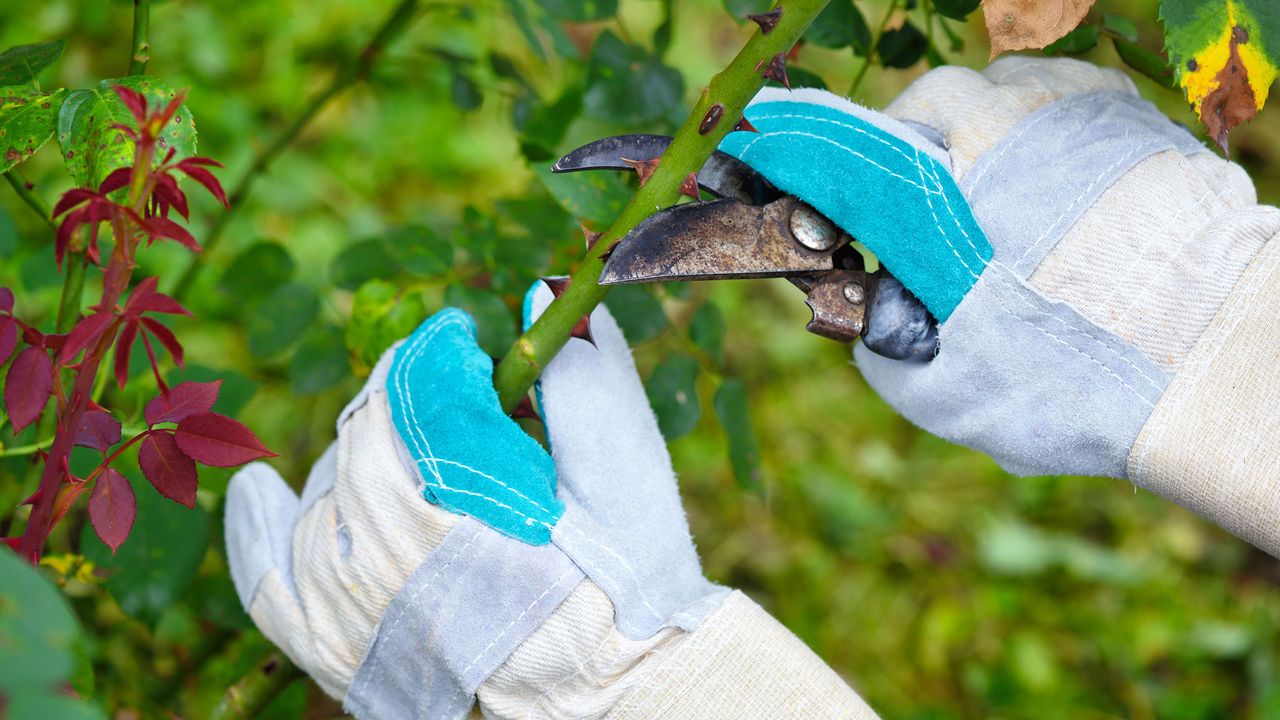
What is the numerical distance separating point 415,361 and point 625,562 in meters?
0.25

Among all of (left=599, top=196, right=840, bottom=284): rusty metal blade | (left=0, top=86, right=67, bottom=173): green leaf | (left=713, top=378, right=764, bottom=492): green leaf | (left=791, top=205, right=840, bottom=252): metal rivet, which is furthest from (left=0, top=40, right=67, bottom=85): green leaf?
(left=713, top=378, right=764, bottom=492): green leaf

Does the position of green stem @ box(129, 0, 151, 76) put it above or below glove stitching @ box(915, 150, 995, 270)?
below

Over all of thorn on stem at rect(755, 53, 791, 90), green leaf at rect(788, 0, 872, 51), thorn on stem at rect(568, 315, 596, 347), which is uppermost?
thorn on stem at rect(755, 53, 791, 90)

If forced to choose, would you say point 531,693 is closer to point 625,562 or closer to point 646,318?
point 625,562

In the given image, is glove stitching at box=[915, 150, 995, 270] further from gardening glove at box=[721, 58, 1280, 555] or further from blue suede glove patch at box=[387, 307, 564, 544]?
blue suede glove patch at box=[387, 307, 564, 544]

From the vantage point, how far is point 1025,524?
2.36 metres

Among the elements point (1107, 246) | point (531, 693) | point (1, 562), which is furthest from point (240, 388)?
point (1107, 246)

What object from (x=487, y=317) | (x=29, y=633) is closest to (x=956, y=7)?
(x=487, y=317)

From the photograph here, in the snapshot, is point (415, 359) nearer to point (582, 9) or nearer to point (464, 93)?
point (582, 9)

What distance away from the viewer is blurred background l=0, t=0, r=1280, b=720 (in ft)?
3.93

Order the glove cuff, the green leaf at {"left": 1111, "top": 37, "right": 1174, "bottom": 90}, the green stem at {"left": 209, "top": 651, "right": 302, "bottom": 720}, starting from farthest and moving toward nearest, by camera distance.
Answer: the green stem at {"left": 209, "top": 651, "right": 302, "bottom": 720} → the green leaf at {"left": 1111, "top": 37, "right": 1174, "bottom": 90} → the glove cuff

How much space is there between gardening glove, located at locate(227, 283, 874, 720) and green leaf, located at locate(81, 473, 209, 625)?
266 mm

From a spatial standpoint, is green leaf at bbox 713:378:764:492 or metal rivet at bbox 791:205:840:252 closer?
metal rivet at bbox 791:205:840:252

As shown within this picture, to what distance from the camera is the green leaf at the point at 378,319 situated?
112cm
